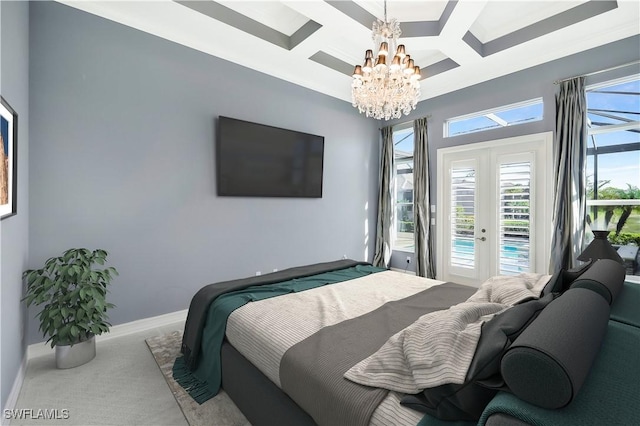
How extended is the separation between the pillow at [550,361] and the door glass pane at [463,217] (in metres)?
3.63

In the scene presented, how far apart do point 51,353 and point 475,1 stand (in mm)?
4783

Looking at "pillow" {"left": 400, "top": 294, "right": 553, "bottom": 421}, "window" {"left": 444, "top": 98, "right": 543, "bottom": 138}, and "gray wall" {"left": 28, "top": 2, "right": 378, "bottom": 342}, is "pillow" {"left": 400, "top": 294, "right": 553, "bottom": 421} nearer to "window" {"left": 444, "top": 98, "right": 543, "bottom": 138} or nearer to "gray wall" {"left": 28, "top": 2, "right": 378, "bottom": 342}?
"gray wall" {"left": 28, "top": 2, "right": 378, "bottom": 342}

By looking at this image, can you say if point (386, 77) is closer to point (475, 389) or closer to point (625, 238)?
point (475, 389)

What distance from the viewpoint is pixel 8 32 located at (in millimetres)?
1833

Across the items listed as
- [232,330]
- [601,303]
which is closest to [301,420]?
[232,330]

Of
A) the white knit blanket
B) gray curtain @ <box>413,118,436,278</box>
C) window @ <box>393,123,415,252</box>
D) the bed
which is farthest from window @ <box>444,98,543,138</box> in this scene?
the white knit blanket

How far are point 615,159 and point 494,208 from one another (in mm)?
1305

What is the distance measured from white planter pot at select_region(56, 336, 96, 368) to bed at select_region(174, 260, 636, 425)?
2.73ft

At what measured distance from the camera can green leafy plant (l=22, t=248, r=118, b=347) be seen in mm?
2139

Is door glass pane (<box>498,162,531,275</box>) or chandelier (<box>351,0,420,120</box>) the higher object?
chandelier (<box>351,0,420,120</box>)

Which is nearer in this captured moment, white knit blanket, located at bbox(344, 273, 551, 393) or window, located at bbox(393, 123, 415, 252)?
white knit blanket, located at bbox(344, 273, 551, 393)

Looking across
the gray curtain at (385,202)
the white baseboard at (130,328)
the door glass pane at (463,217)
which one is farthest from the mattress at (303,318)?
the gray curtain at (385,202)

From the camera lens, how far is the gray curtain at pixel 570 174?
131 inches

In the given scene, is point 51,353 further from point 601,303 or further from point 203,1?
point 601,303
